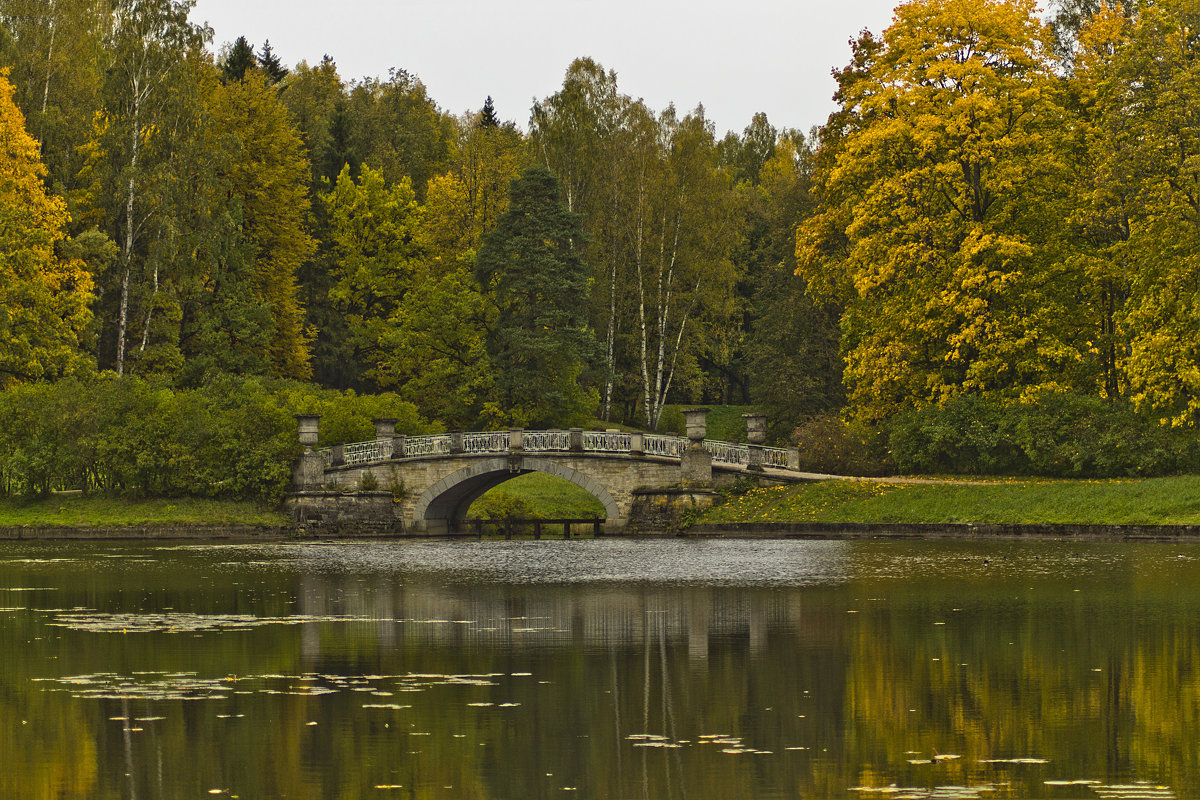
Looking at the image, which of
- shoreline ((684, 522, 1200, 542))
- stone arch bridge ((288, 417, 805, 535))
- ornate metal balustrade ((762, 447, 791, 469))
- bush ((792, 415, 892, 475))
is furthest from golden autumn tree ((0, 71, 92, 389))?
bush ((792, 415, 892, 475))

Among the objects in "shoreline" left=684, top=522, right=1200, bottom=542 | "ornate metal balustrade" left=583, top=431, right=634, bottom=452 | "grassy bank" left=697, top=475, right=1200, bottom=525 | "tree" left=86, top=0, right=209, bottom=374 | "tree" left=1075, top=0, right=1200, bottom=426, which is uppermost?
"tree" left=86, top=0, right=209, bottom=374

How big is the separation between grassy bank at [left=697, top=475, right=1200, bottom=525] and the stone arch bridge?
2.00m

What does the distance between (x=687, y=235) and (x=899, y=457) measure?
27373mm

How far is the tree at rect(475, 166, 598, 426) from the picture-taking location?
59.7 m

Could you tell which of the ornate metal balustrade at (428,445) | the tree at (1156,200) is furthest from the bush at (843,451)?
the ornate metal balustrade at (428,445)

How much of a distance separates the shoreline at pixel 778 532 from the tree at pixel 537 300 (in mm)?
12196

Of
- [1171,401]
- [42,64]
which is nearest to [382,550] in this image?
[1171,401]

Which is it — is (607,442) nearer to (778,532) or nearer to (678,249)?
(778,532)

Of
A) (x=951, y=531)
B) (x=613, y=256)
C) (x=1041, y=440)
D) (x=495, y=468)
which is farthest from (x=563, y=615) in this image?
(x=613, y=256)

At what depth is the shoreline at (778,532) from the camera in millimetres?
35438

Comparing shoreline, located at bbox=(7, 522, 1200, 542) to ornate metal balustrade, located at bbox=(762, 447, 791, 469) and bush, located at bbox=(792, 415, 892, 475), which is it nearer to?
ornate metal balustrade, located at bbox=(762, 447, 791, 469)

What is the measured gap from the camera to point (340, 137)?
7706 centimetres

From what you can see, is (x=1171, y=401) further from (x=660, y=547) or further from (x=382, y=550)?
(x=382, y=550)

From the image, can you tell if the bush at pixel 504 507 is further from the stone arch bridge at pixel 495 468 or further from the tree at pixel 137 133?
the tree at pixel 137 133
